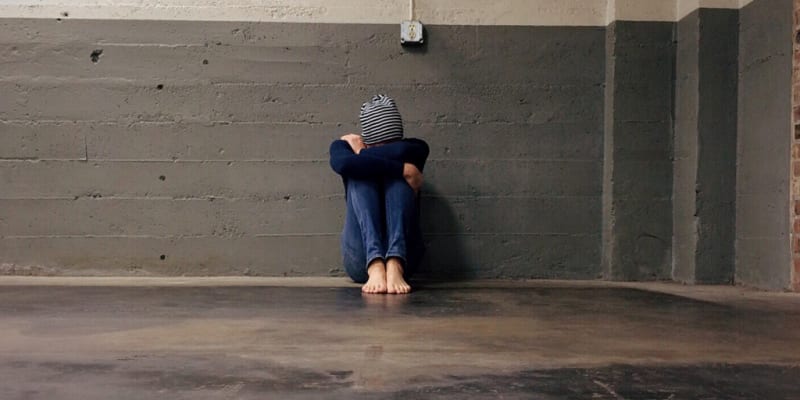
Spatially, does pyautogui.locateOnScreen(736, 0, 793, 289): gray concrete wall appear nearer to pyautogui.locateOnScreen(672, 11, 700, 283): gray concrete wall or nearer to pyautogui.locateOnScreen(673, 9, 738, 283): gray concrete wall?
pyautogui.locateOnScreen(673, 9, 738, 283): gray concrete wall

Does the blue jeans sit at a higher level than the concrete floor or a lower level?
higher

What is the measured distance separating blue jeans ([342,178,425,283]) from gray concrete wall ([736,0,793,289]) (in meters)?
1.74

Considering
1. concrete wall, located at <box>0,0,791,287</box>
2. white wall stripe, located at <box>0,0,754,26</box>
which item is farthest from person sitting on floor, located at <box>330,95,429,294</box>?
white wall stripe, located at <box>0,0,754,26</box>

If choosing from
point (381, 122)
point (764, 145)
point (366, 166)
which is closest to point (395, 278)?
point (366, 166)

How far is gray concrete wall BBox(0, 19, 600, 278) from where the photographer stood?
3.99 m

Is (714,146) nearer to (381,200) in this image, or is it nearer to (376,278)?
(381,200)

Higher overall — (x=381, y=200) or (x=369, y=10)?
(x=369, y=10)

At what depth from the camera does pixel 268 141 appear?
405 cm

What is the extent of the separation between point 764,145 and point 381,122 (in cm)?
196

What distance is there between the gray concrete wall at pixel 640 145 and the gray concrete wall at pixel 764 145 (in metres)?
0.40

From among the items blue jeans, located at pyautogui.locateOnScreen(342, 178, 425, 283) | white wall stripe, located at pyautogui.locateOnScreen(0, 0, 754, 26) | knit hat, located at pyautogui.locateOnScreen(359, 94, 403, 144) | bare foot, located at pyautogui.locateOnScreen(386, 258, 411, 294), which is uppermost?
white wall stripe, located at pyautogui.locateOnScreen(0, 0, 754, 26)

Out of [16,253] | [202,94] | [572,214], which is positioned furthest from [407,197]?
[16,253]

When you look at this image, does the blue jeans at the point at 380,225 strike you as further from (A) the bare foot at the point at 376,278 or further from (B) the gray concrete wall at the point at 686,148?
(B) the gray concrete wall at the point at 686,148

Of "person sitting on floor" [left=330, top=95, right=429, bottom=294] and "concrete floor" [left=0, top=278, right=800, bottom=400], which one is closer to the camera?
"concrete floor" [left=0, top=278, right=800, bottom=400]
